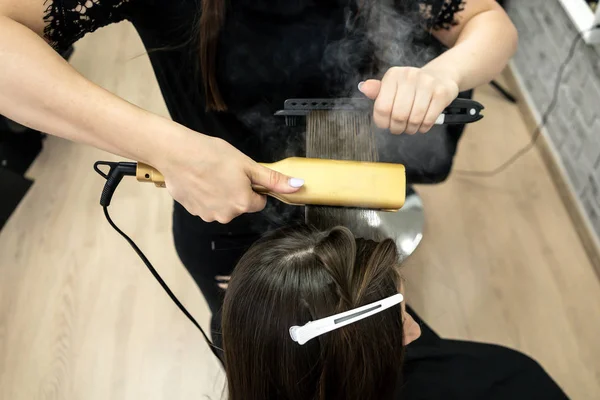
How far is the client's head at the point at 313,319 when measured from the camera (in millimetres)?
603

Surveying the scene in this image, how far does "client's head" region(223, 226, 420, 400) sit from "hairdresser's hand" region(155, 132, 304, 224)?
0.29 ft

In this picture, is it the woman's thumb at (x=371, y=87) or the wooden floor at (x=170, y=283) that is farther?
the wooden floor at (x=170, y=283)

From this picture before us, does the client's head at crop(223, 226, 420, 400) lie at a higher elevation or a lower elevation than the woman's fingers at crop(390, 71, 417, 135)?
lower

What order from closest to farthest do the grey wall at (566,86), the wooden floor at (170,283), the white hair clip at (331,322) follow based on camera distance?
the white hair clip at (331,322), the wooden floor at (170,283), the grey wall at (566,86)

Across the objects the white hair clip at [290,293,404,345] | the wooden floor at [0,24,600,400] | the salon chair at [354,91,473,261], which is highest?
the white hair clip at [290,293,404,345]

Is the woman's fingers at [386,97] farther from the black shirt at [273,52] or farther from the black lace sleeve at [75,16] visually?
the black lace sleeve at [75,16]

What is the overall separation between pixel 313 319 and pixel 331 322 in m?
0.03

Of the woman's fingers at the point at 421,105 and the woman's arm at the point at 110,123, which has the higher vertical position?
the woman's fingers at the point at 421,105

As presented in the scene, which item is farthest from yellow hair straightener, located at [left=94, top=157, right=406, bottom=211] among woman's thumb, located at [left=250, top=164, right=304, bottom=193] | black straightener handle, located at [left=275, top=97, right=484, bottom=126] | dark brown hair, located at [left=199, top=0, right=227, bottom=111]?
dark brown hair, located at [left=199, top=0, right=227, bottom=111]

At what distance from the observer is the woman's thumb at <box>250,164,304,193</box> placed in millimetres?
612

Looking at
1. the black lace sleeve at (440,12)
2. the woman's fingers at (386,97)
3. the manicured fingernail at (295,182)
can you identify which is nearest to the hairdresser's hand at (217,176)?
the manicured fingernail at (295,182)

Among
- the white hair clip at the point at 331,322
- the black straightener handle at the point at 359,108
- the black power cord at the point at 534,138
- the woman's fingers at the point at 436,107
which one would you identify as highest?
the woman's fingers at the point at 436,107

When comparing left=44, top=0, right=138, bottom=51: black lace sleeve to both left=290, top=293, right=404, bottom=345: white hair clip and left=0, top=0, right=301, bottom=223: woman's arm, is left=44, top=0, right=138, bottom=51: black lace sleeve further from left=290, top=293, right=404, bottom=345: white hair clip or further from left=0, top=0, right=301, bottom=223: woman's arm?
left=290, top=293, right=404, bottom=345: white hair clip

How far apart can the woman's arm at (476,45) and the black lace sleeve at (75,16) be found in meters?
0.45
